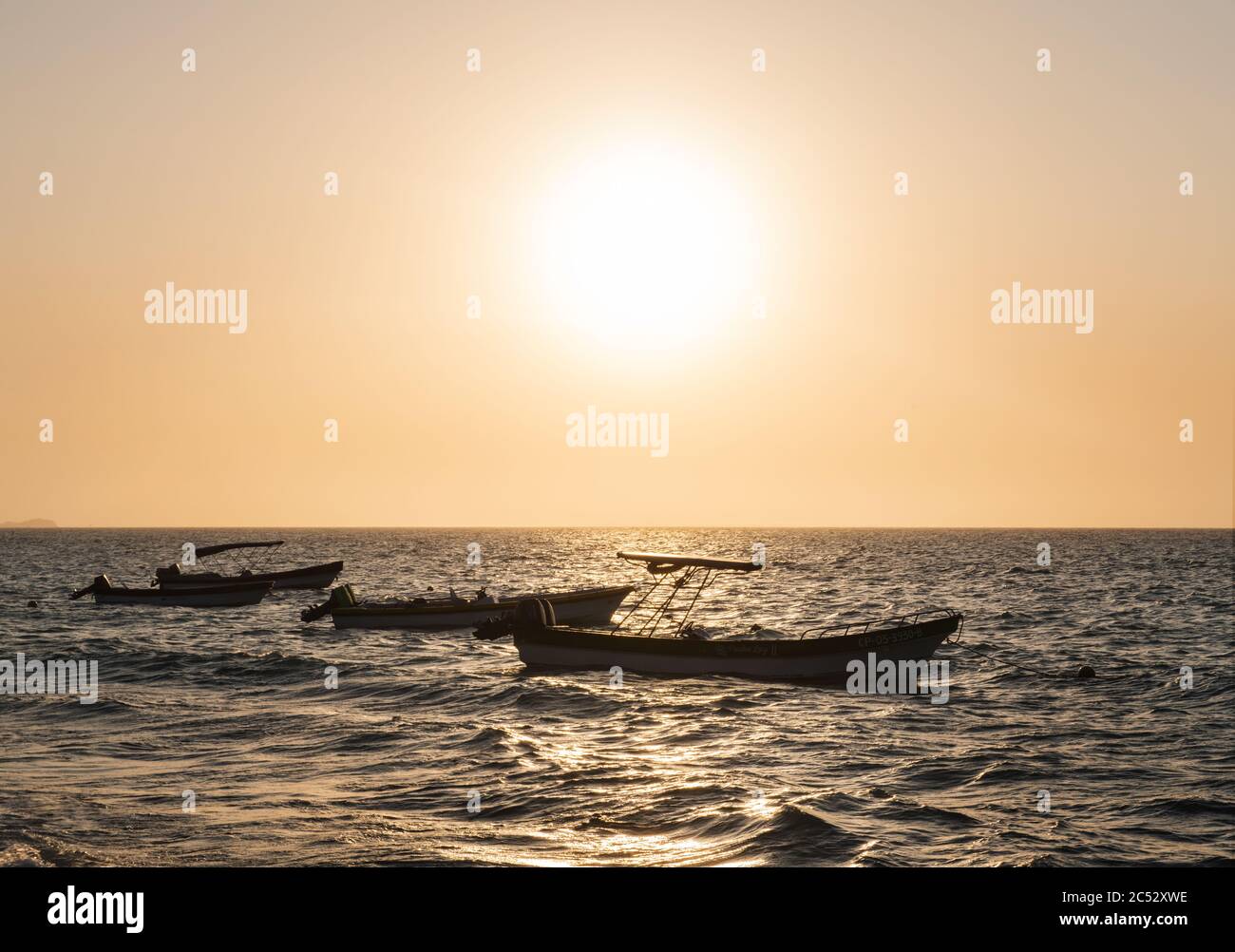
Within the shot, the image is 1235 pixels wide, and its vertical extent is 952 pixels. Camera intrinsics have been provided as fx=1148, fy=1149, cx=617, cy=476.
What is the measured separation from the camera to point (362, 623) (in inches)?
2419

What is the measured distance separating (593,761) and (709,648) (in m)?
15.2

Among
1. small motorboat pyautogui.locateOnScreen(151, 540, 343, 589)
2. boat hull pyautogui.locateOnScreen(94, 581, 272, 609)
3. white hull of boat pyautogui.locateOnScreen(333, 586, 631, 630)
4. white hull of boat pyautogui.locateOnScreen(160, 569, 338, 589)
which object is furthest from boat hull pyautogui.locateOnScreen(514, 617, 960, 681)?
white hull of boat pyautogui.locateOnScreen(160, 569, 338, 589)

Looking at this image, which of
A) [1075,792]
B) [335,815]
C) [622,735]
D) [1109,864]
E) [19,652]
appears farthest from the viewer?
[19,652]

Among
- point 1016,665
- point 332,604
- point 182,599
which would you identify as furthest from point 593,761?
point 182,599

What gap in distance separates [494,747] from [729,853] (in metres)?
10.9

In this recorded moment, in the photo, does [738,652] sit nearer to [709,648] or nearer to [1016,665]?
[709,648]

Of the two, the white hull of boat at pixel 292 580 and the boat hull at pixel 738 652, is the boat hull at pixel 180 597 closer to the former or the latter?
the white hull of boat at pixel 292 580

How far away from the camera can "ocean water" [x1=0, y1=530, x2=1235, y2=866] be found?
19.3m

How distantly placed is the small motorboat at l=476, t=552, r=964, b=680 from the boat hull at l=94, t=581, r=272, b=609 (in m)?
38.2

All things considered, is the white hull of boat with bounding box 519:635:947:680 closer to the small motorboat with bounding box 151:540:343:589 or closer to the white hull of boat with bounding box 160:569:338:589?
the small motorboat with bounding box 151:540:343:589

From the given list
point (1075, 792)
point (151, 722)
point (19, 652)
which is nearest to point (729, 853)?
point (1075, 792)

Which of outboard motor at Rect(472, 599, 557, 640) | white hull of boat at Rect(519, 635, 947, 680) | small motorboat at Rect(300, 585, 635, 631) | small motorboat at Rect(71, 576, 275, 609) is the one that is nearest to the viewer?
white hull of boat at Rect(519, 635, 947, 680)
